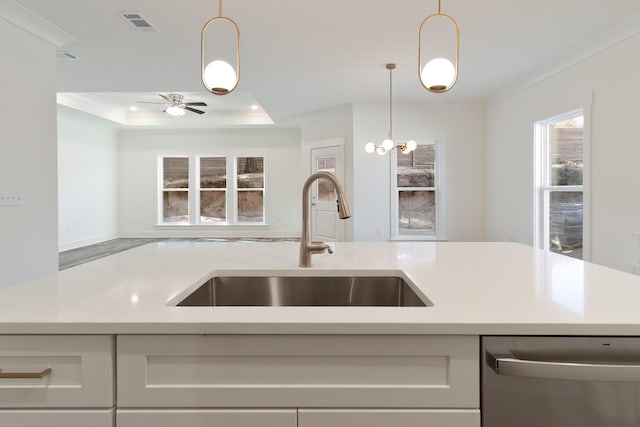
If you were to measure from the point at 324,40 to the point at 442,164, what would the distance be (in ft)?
11.6

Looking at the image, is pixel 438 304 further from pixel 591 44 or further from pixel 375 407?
pixel 591 44

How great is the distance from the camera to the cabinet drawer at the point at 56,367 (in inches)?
31.1

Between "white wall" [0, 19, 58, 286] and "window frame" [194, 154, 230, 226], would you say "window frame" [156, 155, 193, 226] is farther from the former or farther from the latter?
"white wall" [0, 19, 58, 286]

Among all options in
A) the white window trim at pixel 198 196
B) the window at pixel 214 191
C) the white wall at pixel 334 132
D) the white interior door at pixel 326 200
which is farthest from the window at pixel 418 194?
the window at pixel 214 191

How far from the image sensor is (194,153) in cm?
939

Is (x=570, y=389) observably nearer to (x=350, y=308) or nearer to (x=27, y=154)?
(x=350, y=308)

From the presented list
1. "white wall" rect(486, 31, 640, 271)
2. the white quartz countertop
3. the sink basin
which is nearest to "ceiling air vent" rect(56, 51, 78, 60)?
the white quartz countertop

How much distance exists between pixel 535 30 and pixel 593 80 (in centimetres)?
88

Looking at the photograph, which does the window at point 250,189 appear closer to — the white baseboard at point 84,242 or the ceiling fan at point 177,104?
the ceiling fan at point 177,104

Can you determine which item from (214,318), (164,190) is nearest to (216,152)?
(164,190)

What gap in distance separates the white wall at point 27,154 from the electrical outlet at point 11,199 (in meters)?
0.03

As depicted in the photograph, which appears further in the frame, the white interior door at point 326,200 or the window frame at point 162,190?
the window frame at point 162,190

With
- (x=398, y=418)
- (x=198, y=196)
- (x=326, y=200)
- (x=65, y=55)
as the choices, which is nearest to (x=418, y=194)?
(x=326, y=200)

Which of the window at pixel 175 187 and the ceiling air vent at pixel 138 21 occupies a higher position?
the ceiling air vent at pixel 138 21
